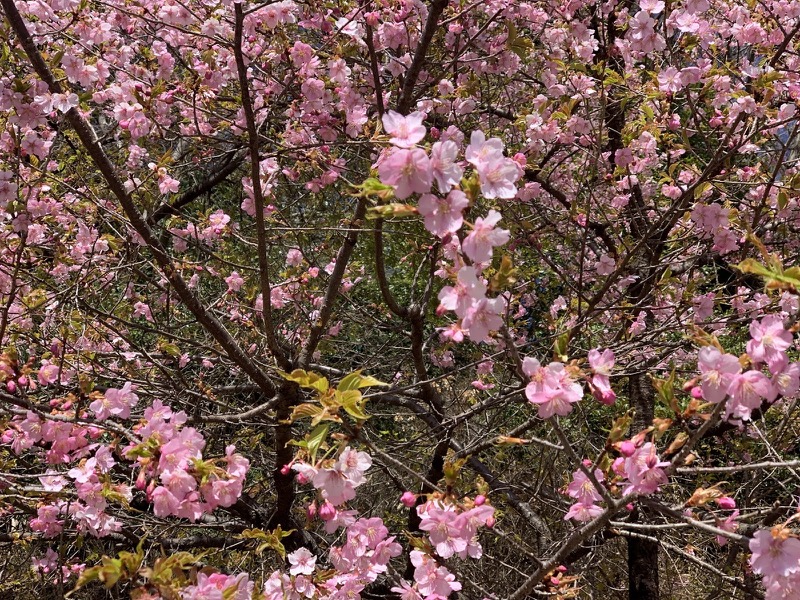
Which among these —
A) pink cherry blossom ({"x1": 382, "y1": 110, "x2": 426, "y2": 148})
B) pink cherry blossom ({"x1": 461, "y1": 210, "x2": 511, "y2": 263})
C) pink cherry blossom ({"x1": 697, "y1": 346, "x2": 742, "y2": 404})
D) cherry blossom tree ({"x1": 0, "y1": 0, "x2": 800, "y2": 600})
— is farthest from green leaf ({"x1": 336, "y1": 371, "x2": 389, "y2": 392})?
pink cherry blossom ({"x1": 697, "y1": 346, "x2": 742, "y2": 404})

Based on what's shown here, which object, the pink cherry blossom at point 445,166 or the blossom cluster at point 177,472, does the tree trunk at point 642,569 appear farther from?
the pink cherry blossom at point 445,166

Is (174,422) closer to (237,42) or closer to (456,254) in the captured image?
(456,254)

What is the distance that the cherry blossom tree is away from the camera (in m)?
1.46

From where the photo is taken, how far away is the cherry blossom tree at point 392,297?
4.78ft

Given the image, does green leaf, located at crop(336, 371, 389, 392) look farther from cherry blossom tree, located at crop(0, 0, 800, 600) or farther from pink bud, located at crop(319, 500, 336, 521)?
pink bud, located at crop(319, 500, 336, 521)

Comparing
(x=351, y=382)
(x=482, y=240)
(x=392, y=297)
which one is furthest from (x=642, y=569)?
(x=482, y=240)

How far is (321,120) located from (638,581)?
3.55 metres

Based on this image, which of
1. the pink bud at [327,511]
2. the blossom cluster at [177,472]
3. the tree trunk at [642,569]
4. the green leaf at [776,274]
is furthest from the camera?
the tree trunk at [642,569]

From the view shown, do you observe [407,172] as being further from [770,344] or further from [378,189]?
[770,344]

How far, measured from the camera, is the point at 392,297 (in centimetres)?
363

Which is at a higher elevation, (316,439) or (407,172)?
(407,172)

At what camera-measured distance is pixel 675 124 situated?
3.00 m

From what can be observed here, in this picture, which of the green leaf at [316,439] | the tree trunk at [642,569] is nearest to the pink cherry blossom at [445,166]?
the green leaf at [316,439]

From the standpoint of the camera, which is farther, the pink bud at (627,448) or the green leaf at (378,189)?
the pink bud at (627,448)
